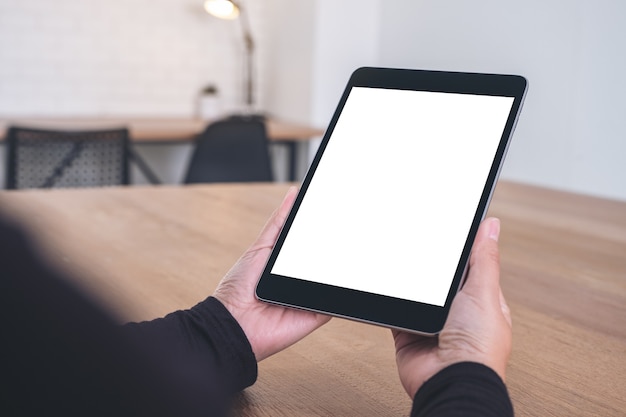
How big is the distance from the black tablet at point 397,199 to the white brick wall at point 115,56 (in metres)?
3.39

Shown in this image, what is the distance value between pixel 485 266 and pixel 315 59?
3609 millimetres

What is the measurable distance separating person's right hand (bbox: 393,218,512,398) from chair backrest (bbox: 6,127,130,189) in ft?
8.38

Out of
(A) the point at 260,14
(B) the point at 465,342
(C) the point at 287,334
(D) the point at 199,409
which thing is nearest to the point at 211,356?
(C) the point at 287,334

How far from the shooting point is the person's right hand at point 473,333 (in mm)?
569

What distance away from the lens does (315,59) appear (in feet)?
13.5

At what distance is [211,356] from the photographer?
2.19ft

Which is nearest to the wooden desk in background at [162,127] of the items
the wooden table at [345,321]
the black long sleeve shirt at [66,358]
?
A: the wooden table at [345,321]

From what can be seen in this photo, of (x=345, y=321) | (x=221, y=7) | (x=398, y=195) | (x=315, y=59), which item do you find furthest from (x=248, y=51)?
(x=398, y=195)

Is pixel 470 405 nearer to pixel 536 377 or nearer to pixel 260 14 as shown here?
pixel 536 377

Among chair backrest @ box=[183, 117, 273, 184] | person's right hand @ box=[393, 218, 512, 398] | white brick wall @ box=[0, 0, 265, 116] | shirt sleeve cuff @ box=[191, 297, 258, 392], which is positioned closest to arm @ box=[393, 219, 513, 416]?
person's right hand @ box=[393, 218, 512, 398]

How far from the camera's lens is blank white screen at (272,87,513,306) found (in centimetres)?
66

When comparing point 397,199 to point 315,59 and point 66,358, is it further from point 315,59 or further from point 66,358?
point 315,59

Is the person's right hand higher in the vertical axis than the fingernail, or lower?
lower

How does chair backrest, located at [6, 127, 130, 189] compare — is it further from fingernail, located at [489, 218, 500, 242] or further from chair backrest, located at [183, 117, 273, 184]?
fingernail, located at [489, 218, 500, 242]
